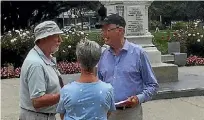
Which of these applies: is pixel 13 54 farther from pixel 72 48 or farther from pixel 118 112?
pixel 118 112

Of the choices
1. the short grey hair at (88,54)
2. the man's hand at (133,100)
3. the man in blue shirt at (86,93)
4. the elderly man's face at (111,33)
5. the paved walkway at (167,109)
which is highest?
the elderly man's face at (111,33)

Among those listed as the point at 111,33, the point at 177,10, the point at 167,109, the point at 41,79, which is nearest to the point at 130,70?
the point at 111,33

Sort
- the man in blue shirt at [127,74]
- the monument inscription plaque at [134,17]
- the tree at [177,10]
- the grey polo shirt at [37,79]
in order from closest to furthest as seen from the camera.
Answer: the grey polo shirt at [37,79]
the man in blue shirt at [127,74]
the monument inscription plaque at [134,17]
the tree at [177,10]

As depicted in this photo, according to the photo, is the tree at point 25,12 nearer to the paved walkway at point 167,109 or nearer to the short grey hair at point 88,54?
the paved walkway at point 167,109

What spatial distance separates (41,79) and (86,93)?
545mm

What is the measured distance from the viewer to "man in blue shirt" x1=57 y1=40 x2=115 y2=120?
11.2 feet

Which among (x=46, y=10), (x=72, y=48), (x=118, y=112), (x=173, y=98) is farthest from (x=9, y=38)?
(x=46, y=10)

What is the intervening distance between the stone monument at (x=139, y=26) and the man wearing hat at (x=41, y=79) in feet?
22.4

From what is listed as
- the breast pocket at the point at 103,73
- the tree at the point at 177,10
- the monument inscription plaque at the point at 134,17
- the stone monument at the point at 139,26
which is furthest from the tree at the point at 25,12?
the tree at the point at 177,10

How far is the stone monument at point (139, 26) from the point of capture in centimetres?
1076

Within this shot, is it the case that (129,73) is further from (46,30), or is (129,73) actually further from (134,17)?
(134,17)

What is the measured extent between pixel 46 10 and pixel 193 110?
30797 millimetres

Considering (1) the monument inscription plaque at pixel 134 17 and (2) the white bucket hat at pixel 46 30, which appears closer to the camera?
(2) the white bucket hat at pixel 46 30

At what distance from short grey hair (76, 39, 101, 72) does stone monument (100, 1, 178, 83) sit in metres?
7.33
